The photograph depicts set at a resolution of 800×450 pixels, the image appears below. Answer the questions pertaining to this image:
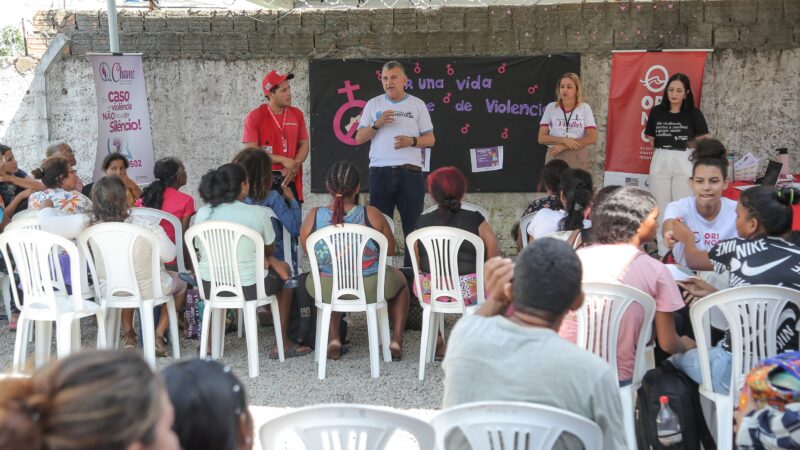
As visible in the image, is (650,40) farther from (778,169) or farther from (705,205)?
(705,205)

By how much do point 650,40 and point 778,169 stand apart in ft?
6.16

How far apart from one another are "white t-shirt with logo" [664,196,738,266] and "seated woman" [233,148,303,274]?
2.42m

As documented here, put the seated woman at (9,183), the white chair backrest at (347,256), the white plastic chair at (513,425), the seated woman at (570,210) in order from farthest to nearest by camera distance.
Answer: the seated woman at (9,183) → the white chair backrest at (347,256) → the seated woman at (570,210) → the white plastic chair at (513,425)

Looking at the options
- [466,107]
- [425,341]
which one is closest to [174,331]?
[425,341]

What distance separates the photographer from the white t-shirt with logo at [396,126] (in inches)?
260

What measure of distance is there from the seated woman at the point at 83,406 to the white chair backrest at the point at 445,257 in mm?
3355

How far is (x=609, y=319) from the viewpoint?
3.24 meters

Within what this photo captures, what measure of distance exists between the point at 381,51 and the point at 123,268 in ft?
13.4

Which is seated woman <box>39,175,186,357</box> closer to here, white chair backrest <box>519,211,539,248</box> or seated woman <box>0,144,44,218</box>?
seated woman <box>0,144,44,218</box>

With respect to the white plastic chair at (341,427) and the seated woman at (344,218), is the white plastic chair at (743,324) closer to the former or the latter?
the white plastic chair at (341,427)

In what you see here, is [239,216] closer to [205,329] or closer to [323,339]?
[205,329]

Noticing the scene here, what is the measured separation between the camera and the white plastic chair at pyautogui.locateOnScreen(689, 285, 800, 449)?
3176 mm

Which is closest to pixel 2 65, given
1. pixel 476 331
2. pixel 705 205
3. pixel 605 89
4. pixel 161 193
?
pixel 161 193

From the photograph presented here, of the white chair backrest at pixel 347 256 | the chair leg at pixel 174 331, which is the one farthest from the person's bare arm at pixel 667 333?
the chair leg at pixel 174 331
